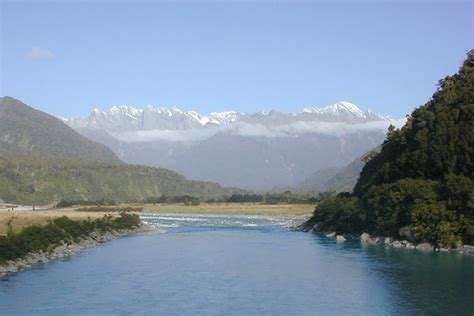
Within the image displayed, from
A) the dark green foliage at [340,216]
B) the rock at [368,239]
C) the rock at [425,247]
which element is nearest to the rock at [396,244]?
the rock at [425,247]

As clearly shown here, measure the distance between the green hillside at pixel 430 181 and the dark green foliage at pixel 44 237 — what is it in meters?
36.0

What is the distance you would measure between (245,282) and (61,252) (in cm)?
2460

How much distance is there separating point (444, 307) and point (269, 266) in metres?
21.4

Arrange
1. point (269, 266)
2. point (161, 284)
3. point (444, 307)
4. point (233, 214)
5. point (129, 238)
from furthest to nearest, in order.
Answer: point (233, 214), point (129, 238), point (269, 266), point (161, 284), point (444, 307)

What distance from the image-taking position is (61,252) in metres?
68.3

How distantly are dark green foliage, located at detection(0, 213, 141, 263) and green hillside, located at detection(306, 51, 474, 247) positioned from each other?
36014 mm

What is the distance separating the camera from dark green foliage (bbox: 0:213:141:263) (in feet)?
190

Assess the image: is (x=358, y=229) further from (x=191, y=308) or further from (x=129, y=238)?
(x=191, y=308)

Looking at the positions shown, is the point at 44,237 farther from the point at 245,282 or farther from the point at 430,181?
the point at 430,181

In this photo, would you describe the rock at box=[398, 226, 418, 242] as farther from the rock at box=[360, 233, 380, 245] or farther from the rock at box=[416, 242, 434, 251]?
the rock at box=[360, 233, 380, 245]

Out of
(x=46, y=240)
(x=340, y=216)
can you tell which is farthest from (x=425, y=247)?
(x=46, y=240)

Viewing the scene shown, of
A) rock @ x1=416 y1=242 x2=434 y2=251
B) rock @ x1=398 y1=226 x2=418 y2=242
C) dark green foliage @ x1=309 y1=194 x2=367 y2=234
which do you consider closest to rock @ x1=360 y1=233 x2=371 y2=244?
dark green foliage @ x1=309 y1=194 x2=367 y2=234

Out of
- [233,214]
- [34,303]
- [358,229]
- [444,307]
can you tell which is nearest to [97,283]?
[34,303]

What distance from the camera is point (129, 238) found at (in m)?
92.8
